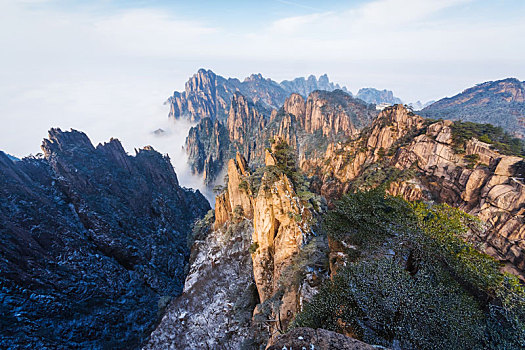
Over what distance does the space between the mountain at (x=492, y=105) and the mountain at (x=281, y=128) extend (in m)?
44.5

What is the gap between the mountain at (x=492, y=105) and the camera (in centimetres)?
9494

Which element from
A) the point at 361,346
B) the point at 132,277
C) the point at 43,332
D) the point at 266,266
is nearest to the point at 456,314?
the point at 361,346

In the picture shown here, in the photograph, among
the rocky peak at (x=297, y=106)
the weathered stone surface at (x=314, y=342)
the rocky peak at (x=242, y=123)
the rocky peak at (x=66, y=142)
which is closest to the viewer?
the weathered stone surface at (x=314, y=342)

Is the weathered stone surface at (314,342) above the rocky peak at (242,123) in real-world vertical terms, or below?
above

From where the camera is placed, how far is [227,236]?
129ft

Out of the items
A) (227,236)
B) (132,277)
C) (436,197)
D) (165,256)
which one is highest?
(436,197)

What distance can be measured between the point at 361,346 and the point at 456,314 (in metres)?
6.48

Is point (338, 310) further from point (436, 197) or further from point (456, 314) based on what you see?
point (436, 197)

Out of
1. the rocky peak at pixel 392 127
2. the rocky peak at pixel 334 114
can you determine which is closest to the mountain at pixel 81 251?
the rocky peak at pixel 392 127

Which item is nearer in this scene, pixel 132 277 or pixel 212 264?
pixel 212 264

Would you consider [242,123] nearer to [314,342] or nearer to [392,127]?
[392,127]

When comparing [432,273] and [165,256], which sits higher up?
[432,273]

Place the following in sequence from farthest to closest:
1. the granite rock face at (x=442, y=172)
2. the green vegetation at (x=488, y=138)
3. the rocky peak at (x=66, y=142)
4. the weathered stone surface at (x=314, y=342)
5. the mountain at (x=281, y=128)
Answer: the mountain at (x=281, y=128), the rocky peak at (x=66, y=142), the green vegetation at (x=488, y=138), the granite rock face at (x=442, y=172), the weathered stone surface at (x=314, y=342)

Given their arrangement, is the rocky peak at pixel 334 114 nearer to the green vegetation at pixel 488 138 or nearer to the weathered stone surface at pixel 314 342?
the green vegetation at pixel 488 138
